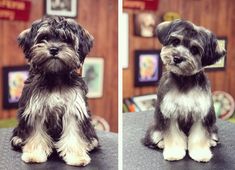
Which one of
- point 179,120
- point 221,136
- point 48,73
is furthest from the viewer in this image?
point 221,136

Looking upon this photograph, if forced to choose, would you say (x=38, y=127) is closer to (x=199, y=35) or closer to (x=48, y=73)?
(x=48, y=73)

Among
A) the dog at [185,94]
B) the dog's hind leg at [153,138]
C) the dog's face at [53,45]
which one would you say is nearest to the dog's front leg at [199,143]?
the dog at [185,94]

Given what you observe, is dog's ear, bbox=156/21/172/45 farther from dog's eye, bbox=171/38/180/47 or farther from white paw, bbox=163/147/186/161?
white paw, bbox=163/147/186/161

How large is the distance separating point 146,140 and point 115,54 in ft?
1.29

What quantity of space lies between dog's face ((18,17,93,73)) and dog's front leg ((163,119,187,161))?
1.52 feet

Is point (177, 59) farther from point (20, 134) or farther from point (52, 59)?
point (20, 134)

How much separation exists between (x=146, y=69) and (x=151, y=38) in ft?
0.43

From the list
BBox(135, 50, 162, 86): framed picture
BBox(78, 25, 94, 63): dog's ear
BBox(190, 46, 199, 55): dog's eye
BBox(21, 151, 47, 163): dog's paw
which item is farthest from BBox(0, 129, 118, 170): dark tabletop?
BBox(190, 46, 199, 55): dog's eye

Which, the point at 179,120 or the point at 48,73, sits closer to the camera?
the point at 48,73

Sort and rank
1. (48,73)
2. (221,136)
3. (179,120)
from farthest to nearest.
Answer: (221,136) < (179,120) < (48,73)

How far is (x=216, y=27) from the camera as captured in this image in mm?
1775

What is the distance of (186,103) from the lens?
168 centimetres

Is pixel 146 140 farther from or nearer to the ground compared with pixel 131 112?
nearer to the ground

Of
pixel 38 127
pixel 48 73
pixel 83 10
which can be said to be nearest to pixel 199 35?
pixel 83 10
